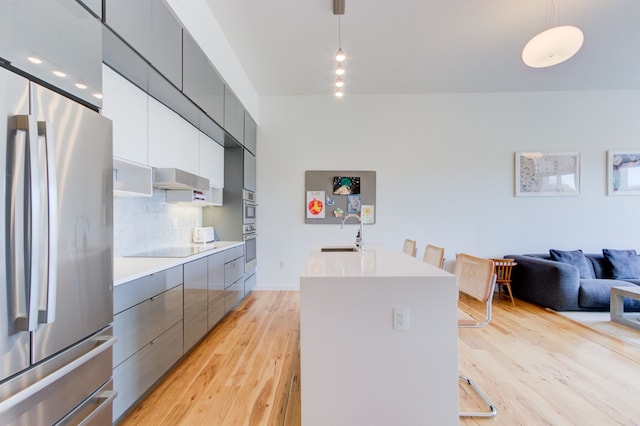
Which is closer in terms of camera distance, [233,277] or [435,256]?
[435,256]

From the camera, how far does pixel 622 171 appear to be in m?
4.31

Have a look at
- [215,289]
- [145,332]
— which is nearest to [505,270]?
[215,289]

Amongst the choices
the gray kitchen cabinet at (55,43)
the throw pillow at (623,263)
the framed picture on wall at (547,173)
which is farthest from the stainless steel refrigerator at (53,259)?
the throw pillow at (623,263)

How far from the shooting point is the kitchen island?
136 centimetres

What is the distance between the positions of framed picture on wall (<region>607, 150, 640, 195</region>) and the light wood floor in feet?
9.07

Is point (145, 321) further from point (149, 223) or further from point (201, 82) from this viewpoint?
point (201, 82)

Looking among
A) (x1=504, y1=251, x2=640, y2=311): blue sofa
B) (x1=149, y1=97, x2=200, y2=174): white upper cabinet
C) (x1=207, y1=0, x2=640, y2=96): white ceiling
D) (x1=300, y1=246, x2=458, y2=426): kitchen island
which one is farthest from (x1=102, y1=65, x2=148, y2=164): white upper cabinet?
(x1=504, y1=251, x2=640, y2=311): blue sofa

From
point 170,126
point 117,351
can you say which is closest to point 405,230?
point 170,126

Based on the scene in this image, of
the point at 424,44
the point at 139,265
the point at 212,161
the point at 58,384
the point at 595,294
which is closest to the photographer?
the point at 58,384

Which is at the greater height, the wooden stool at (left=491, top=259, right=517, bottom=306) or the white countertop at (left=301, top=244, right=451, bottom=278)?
the white countertop at (left=301, top=244, right=451, bottom=278)

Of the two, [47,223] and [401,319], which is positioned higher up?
[47,223]

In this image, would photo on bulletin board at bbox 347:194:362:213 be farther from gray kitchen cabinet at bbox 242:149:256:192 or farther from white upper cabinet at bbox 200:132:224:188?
white upper cabinet at bbox 200:132:224:188

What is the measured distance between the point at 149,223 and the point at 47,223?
1764mm

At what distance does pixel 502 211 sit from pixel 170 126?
4733 millimetres
